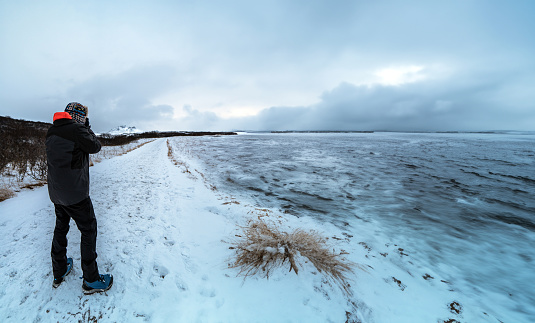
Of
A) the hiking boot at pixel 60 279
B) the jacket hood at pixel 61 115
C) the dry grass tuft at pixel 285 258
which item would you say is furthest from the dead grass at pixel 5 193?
the dry grass tuft at pixel 285 258

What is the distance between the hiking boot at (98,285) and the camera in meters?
2.81

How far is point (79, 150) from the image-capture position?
2.62m

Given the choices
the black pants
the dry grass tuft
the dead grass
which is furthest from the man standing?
the dead grass

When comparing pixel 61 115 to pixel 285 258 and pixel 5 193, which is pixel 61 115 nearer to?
pixel 285 258

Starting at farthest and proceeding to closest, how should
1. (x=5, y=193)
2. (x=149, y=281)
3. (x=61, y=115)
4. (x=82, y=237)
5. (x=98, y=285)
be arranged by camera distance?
(x=5, y=193)
(x=149, y=281)
(x=98, y=285)
(x=82, y=237)
(x=61, y=115)

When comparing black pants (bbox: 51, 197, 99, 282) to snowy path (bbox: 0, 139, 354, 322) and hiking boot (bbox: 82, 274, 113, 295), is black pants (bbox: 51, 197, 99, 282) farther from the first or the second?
snowy path (bbox: 0, 139, 354, 322)

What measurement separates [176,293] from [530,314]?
554 centimetres

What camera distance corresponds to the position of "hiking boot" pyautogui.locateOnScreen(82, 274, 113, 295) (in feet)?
9.22

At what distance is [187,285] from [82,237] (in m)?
1.60

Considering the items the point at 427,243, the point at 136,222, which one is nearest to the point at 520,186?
the point at 427,243

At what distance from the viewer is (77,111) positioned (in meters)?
2.74

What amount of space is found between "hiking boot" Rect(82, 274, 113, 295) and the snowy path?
0.26ft

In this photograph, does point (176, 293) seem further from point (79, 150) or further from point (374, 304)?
point (374, 304)

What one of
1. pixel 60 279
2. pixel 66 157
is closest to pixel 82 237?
pixel 60 279
